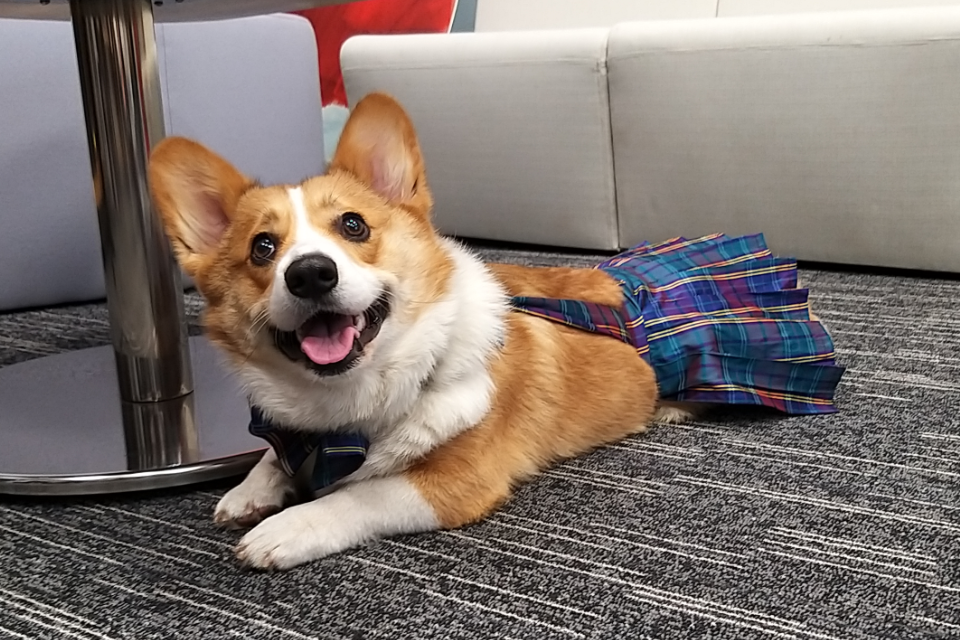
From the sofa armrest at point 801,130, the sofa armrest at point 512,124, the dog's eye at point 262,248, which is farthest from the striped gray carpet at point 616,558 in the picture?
the sofa armrest at point 512,124

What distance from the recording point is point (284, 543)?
1068 mm

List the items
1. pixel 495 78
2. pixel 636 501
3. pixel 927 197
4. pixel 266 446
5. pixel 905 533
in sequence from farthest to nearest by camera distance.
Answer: pixel 495 78
pixel 927 197
pixel 266 446
pixel 636 501
pixel 905 533

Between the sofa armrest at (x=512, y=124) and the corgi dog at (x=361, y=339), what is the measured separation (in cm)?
152

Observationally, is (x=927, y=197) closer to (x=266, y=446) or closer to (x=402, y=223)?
Answer: (x=402, y=223)

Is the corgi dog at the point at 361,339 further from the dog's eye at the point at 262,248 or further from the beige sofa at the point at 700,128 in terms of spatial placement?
the beige sofa at the point at 700,128

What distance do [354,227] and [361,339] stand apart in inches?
5.9

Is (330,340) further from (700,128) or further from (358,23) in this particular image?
(358,23)

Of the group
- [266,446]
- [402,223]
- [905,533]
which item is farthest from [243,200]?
[905,533]

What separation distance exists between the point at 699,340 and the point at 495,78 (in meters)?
1.57

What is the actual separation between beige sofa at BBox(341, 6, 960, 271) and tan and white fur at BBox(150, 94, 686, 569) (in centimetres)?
143

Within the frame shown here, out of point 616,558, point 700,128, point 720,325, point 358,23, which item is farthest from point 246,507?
point 358,23

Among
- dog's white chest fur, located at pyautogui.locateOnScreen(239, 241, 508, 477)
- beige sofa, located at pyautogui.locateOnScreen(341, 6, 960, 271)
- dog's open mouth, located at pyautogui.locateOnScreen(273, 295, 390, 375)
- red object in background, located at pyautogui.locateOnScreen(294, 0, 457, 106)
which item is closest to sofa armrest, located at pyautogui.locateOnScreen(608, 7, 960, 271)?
beige sofa, located at pyautogui.locateOnScreen(341, 6, 960, 271)

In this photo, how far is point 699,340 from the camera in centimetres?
144

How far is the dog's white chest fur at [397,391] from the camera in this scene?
1145 millimetres
